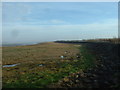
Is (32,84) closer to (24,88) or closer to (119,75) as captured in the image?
(24,88)

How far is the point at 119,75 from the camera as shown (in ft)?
35.1

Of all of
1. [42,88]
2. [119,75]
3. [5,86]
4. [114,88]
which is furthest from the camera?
[119,75]

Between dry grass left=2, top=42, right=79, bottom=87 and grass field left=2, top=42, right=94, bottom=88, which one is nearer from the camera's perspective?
grass field left=2, top=42, right=94, bottom=88

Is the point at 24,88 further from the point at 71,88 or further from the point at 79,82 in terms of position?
the point at 79,82

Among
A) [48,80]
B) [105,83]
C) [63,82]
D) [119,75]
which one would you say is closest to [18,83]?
[48,80]

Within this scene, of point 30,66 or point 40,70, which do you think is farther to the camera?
point 30,66

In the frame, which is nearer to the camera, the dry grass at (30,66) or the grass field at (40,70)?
the grass field at (40,70)

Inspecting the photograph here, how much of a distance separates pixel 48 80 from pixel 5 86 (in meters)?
3.10

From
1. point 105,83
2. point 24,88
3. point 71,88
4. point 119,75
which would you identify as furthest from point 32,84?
point 119,75

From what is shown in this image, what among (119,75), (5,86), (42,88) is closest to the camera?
(42,88)

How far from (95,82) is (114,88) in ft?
5.15

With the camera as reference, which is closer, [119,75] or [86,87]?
[86,87]

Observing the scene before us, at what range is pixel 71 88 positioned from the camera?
9008 mm

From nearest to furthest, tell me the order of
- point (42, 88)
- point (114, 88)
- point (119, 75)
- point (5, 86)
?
point (114, 88)
point (42, 88)
point (5, 86)
point (119, 75)
